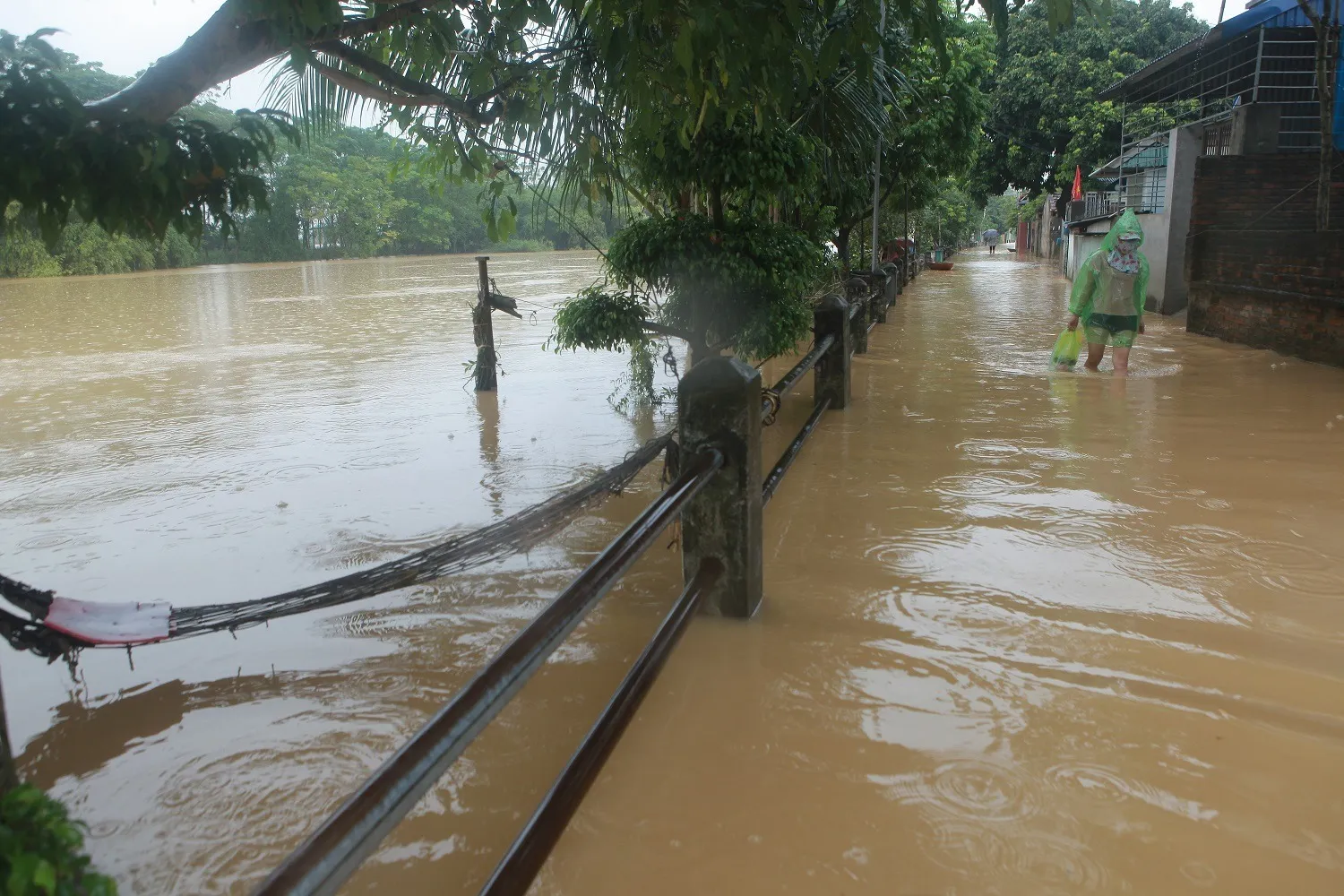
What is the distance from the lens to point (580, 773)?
7.61 ft

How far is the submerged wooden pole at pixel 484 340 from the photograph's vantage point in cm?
997

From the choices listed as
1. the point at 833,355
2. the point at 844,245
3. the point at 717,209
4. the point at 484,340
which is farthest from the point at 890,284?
the point at 717,209

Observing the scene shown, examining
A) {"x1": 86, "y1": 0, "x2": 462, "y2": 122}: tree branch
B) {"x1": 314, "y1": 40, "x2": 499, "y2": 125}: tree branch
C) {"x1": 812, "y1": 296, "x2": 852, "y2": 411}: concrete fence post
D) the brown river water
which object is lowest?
the brown river water

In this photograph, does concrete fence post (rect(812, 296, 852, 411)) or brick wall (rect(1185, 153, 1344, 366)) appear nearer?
concrete fence post (rect(812, 296, 852, 411))

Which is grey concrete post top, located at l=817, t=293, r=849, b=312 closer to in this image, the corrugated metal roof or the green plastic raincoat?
the green plastic raincoat

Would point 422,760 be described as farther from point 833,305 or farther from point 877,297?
point 877,297

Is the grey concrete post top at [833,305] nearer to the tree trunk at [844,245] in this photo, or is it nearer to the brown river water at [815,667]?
the brown river water at [815,667]

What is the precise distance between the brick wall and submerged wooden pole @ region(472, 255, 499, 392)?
7978 mm

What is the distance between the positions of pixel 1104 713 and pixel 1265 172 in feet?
38.8

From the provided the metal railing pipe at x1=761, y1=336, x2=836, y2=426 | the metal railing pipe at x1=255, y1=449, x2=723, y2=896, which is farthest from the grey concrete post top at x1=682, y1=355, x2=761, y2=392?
the metal railing pipe at x1=255, y1=449, x2=723, y2=896

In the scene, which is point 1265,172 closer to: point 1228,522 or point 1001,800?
point 1228,522

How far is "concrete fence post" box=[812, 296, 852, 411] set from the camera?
687 centimetres

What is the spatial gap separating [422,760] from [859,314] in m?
9.42

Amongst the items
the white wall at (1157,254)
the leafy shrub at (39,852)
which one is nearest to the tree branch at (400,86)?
the leafy shrub at (39,852)
